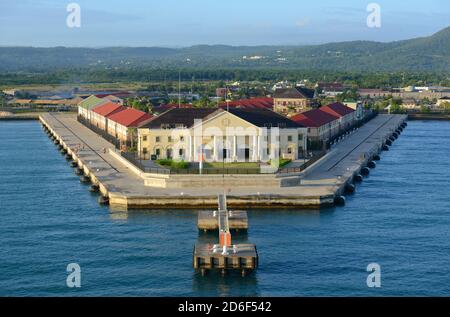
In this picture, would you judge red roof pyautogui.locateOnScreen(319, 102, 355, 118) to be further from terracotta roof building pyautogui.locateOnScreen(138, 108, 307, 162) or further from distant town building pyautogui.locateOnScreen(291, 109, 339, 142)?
terracotta roof building pyautogui.locateOnScreen(138, 108, 307, 162)

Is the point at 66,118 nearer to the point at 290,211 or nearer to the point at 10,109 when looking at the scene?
the point at 10,109

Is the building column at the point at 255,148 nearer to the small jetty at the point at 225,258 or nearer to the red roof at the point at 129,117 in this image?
the red roof at the point at 129,117

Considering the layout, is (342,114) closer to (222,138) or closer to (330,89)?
(222,138)

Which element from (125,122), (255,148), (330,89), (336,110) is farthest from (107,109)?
(330,89)
